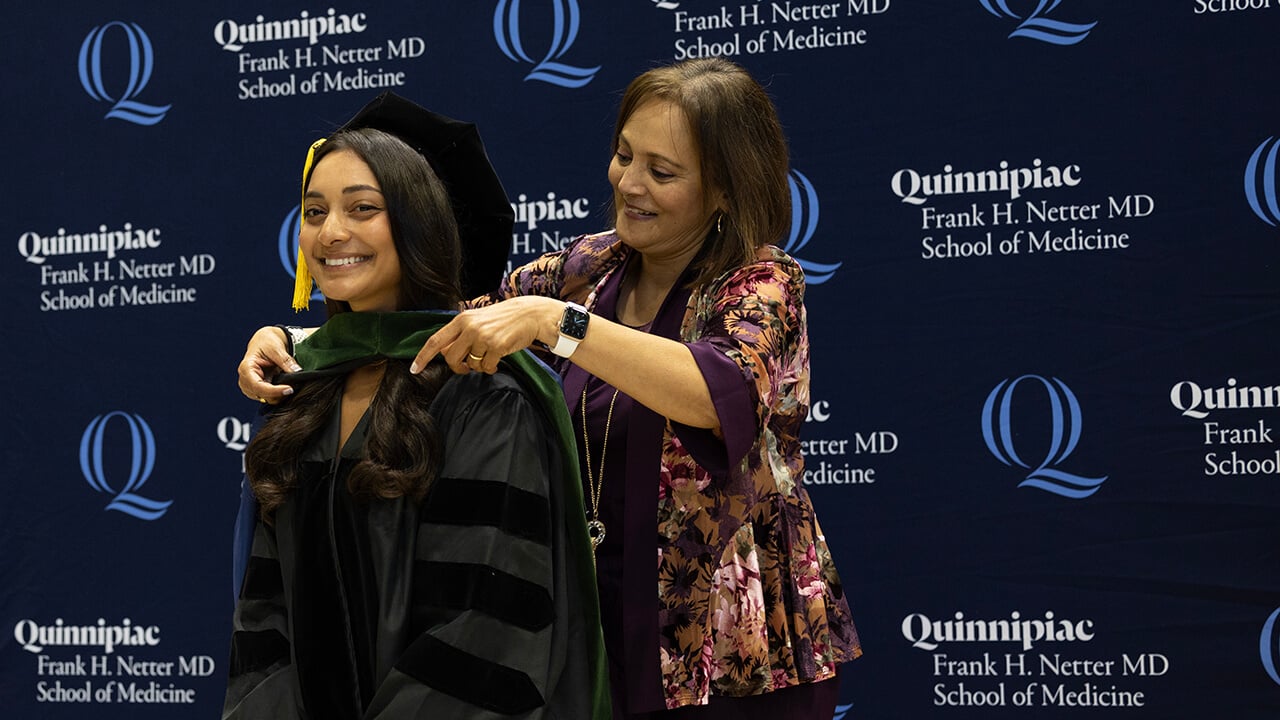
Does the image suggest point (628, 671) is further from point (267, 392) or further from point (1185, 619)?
point (1185, 619)

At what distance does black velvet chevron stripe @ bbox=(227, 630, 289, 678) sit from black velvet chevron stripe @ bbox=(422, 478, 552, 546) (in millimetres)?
316

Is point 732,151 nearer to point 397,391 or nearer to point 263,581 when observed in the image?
point 397,391

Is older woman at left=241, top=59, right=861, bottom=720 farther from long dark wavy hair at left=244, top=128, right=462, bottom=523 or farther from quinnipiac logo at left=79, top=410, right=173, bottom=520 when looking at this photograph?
quinnipiac logo at left=79, top=410, right=173, bottom=520

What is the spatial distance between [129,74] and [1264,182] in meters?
3.47

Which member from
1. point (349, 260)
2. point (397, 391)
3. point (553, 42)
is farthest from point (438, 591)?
point (553, 42)

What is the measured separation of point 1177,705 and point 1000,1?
192cm

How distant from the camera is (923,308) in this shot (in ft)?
11.5

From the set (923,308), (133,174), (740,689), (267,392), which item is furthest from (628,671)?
(133,174)

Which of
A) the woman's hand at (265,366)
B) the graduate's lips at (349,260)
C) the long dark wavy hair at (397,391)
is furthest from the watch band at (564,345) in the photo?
the woman's hand at (265,366)

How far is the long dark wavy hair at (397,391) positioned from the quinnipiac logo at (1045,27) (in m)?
2.01

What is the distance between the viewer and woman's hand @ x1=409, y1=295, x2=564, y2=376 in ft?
6.14

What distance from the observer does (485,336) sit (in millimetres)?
1863

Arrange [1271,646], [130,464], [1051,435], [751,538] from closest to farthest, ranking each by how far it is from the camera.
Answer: [751,538] → [1271,646] → [1051,435] → [130,464]

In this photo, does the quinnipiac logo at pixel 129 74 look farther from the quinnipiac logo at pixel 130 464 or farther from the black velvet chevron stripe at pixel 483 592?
the black velvet chevron stripe at pixel 483 592
